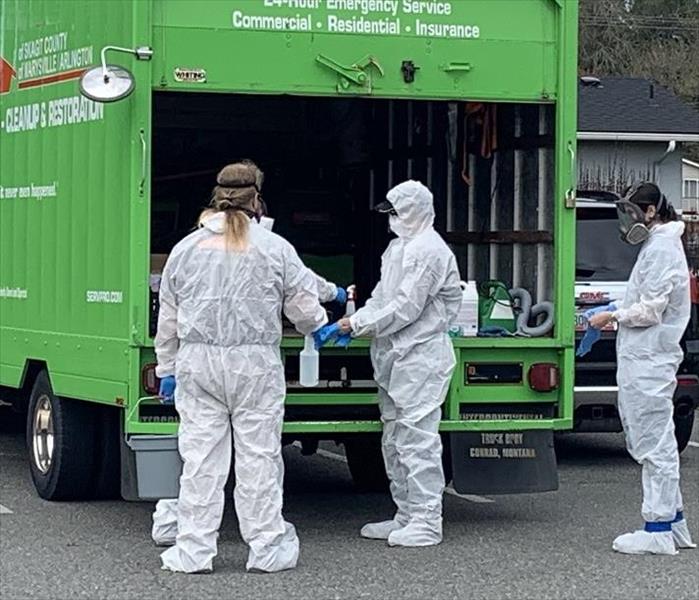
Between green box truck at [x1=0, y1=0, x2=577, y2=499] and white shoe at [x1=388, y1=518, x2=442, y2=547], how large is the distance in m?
0.44

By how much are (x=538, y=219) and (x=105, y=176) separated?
253cm

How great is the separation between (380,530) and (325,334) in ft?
3.99

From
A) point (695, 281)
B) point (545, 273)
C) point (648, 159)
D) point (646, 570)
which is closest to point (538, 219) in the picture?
point (545, 273)

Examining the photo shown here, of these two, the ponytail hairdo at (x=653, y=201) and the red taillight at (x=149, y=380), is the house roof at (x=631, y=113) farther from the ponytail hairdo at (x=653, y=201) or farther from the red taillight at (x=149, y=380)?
the red taillight at (x=149, y=380)

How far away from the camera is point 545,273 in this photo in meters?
9.86

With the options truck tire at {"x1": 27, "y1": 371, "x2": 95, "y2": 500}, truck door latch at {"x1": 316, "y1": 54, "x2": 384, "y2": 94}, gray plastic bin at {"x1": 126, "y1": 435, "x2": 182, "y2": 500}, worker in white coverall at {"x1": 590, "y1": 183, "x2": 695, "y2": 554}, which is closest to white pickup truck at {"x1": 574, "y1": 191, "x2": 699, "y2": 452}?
worker in white coverall at {"x1": 590, "y1": 183, "x2": 695, "y2": 554}

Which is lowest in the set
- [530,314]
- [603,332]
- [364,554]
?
[364,554]

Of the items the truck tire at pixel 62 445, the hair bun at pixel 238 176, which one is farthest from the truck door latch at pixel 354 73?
the truck tire at pixel 62 445

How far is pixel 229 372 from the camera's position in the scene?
8.01 metres

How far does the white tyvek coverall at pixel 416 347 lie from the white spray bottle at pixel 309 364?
0.88 feet

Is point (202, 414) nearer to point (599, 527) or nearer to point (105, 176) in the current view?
point (105, 176)

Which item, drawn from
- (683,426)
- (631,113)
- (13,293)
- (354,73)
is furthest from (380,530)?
(631,113)

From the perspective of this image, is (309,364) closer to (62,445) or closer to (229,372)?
(229,372)

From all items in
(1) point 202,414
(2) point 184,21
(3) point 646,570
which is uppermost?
(2) point 184,21
